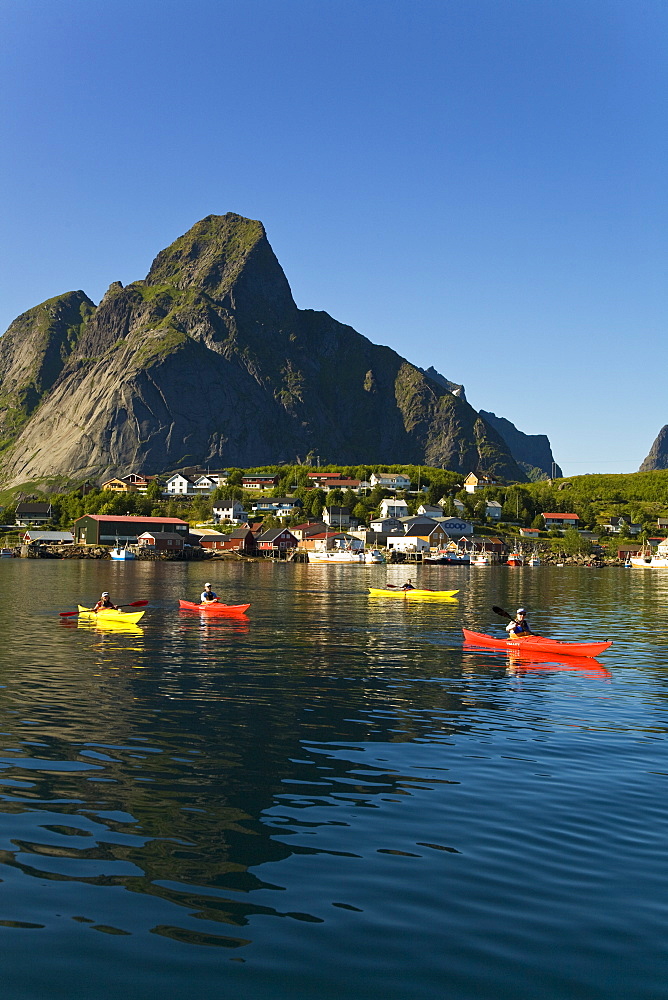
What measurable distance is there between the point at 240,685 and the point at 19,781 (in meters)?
13.8

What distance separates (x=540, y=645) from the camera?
41.5m

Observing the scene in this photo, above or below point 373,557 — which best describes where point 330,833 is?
below

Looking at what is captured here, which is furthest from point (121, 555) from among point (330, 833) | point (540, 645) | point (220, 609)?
point (330, 833)

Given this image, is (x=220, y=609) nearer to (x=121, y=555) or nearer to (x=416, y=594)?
(x=416, y=594)

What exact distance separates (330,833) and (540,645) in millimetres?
27783

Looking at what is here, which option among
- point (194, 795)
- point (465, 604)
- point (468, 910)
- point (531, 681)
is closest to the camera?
point (468, 910)

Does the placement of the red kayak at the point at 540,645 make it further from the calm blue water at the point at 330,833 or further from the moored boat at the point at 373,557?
the moored boat at the point at 373,557

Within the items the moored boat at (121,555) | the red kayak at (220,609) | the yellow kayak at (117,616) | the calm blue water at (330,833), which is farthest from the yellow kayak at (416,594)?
the moored boat at (121,555)

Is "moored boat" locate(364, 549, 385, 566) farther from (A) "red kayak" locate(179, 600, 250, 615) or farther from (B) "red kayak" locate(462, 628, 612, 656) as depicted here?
(B) "red kayak" locate(462, 628, 612, 656)

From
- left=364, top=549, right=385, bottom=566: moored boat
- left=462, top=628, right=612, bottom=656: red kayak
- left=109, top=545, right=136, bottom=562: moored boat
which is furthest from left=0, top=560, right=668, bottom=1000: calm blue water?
left=364, top=549, right=385, bottom=566: moored boat

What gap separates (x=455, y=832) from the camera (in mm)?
16031

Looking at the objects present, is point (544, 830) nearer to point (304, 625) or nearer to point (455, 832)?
point (455, 832)

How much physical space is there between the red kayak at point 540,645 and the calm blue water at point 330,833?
2.82 meters

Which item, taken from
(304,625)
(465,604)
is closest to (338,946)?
(304,625)
